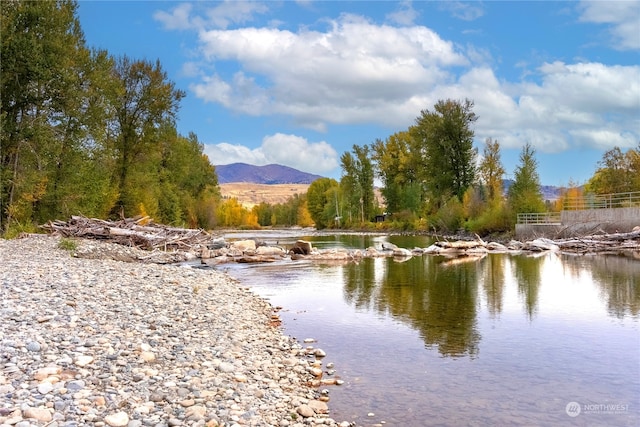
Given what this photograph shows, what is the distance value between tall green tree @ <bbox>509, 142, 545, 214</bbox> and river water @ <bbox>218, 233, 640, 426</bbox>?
25.1 meters

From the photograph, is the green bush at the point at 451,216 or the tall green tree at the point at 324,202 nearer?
the green bush at the point at 451,216

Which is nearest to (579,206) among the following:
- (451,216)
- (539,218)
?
(539,218)

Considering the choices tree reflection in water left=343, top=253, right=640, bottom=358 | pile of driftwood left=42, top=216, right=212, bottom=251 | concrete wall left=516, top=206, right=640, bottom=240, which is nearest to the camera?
tree reflection in water left=343, top=253, right=640, bottom=358

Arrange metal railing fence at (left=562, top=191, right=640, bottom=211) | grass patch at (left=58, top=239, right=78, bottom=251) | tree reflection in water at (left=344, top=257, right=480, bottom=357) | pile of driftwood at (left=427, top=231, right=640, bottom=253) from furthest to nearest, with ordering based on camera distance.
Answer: metal railing fence at (left=562, top=191, right=640, bottom=211), pile of driftwood at (left=427, top=231, right=640, bottom=253), grass patch at (left=58, top=239, right=78, bottom=251), tree reflection in water at (left=344, top=257, right=480, bottom=357)

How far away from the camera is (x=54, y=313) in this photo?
831 centimetres

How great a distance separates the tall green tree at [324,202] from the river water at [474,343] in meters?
76.5

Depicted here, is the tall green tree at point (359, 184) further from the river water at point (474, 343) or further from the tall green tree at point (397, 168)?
the river water at point (474, 343)

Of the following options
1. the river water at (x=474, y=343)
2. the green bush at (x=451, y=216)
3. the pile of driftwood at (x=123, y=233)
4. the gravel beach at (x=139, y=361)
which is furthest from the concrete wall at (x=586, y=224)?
the gravel beach at (x=139, y=361)

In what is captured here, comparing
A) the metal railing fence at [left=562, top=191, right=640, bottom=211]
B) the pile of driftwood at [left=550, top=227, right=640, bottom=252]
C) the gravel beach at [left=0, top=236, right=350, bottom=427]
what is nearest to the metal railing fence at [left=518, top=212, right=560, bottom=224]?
the metal railing fence at [left=562, top=191, right=640, bottom=211]

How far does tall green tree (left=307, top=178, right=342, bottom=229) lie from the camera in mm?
97812

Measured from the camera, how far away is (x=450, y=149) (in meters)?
62.8

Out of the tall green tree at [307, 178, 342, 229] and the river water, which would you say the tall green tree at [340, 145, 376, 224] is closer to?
the tall green tree at [307, 178, 342, 229]

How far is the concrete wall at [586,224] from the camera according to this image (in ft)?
118

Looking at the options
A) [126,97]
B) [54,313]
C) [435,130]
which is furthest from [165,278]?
[435,130]
